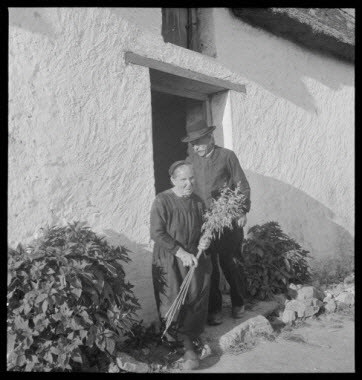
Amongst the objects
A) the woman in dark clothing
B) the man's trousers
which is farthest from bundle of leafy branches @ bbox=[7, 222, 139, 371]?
the man's trousers

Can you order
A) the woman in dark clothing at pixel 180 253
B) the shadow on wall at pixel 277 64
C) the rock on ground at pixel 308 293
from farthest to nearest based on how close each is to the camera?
the shadow on wall at pixel 277 64
the rock on ground at pixel 308 293
the woman in dark clothing at pixel 180 253

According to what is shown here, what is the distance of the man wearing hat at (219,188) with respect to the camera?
4.18 metres

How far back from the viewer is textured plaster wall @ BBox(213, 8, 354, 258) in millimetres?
5535

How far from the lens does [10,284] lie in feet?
9.38

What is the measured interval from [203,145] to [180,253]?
1.31 m

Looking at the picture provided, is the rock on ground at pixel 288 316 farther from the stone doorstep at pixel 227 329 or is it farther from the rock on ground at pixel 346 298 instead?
the rock on ground at pixel 346 298

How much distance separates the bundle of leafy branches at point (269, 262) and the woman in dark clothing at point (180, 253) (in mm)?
1176

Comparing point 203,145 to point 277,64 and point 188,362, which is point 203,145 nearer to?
point 188,362

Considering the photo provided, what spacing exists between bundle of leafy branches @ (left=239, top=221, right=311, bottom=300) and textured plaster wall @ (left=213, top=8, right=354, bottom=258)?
1.27 feet

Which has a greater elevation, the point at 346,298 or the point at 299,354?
the point at 346,298

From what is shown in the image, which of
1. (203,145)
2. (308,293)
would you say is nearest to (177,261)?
(203,145)

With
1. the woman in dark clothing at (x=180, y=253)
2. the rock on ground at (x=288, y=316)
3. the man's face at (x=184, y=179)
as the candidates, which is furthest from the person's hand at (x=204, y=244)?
the rock on ground at (x=288, y=316)

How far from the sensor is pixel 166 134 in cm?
639

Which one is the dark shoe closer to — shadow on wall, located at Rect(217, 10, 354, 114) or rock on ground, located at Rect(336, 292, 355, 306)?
rock on ground, located at Rect(336, 292, 355, 306)
